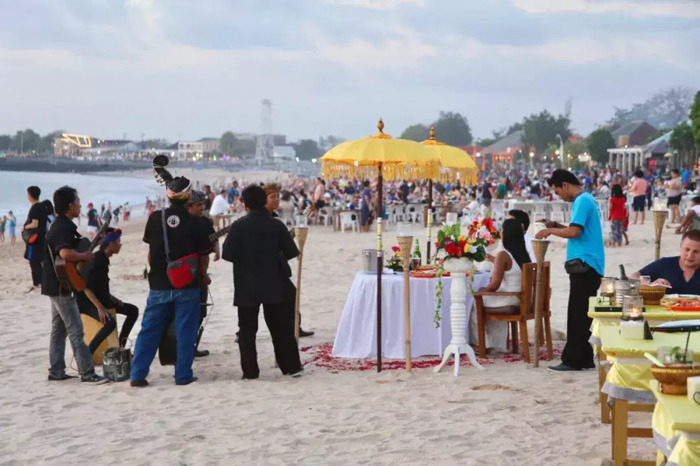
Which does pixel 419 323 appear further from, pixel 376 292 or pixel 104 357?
pixel 104 357

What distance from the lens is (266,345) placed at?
8859 millimetres

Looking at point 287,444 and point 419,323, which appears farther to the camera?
point 419,323

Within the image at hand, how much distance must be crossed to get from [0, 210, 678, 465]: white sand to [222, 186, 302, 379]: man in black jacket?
38 cm

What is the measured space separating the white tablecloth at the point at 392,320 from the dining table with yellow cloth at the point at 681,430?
4737mm

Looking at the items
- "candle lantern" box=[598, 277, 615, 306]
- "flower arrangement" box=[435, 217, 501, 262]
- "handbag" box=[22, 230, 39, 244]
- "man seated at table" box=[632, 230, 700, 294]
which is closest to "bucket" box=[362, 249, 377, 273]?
"flower arrangement" box=[435, 217, 501, 262]

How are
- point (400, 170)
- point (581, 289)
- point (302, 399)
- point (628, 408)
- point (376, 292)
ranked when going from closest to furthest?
point (628, 408) → point (302, 399) → point (581, 289) → point (376, 292) → point (400, 170)

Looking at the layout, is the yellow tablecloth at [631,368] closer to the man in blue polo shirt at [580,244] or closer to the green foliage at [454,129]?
the man in blue polo shirt at [580,244]

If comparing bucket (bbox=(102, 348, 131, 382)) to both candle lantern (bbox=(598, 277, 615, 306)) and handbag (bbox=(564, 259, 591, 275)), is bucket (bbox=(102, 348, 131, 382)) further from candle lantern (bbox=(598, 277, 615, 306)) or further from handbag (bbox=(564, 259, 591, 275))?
candle lantern (bbox=(598, 277, 615, 306))

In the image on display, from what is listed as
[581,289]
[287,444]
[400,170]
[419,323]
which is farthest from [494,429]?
[400,170]

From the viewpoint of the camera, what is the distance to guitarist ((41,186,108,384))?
7.00 metres

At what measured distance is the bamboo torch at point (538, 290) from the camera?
7.31 meters

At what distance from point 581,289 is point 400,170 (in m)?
4.04

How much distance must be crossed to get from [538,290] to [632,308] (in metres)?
3.13

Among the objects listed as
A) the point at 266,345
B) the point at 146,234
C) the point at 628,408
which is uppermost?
the point at 146,234
